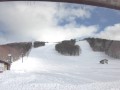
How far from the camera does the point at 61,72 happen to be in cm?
311

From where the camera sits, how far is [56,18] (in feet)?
10.2

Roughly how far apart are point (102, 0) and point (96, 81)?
0.53m

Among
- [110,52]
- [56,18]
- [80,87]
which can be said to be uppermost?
[56,18]

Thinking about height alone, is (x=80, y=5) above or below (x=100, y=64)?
above

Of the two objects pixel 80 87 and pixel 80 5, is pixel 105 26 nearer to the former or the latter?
pixel 80 5

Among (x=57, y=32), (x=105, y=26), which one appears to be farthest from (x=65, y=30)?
(x=105, y=26)

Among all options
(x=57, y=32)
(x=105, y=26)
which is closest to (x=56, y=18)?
(x=57, y=32)

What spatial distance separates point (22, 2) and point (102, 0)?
0.50 metres

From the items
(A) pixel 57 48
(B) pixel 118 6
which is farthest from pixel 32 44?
(B) pixel 118 6

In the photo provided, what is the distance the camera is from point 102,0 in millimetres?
2988

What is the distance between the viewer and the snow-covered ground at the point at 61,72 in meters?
3.03

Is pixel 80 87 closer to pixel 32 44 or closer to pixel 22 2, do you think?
pixel 32 44

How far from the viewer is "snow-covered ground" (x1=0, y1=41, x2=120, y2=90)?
9.95 ft

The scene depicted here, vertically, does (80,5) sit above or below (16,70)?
above
